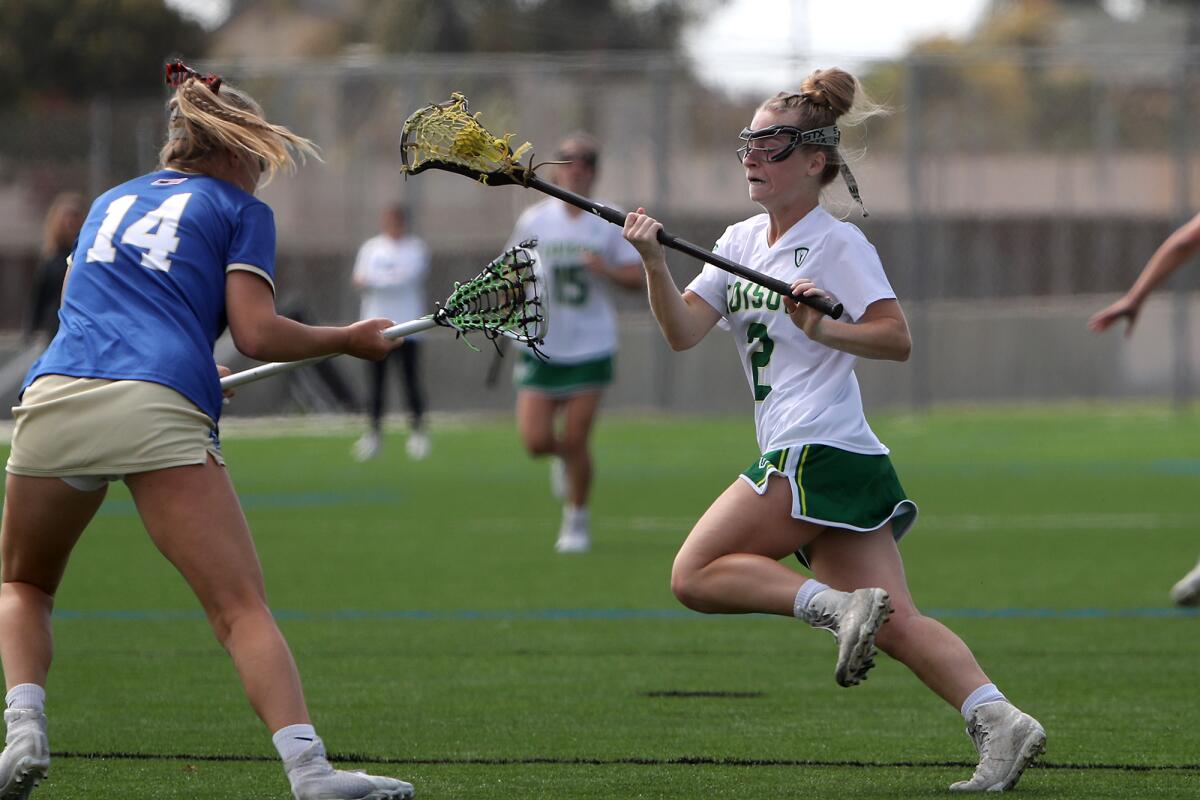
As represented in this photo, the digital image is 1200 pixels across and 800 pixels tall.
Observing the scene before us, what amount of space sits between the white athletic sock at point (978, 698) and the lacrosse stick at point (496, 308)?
4.75 feet

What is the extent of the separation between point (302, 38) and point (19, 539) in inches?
2244

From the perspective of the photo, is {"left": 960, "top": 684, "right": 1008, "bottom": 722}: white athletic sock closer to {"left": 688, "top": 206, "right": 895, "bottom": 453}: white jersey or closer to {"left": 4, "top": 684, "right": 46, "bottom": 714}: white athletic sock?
{"left": 688, "top": 206, "right": 895, "bottom": 453}: white jersey

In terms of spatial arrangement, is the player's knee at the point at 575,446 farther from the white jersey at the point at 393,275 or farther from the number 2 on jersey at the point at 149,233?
the white jersey at the point at 393,275

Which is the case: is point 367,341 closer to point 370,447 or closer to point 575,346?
point 575,346

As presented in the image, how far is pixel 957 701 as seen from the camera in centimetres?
533

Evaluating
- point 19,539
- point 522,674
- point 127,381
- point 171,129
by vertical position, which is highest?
point 171,129

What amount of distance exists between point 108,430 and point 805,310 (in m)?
1.78

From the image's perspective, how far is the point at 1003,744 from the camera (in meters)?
5.22

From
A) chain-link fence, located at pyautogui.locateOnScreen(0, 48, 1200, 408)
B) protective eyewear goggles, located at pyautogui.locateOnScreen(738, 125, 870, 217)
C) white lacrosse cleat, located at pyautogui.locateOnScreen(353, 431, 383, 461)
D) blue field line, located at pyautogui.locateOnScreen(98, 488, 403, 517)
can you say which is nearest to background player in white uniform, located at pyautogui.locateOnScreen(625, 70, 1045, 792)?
protective eyewear goggles, located at pyautogui.locateOnScreen(738, 125, 870, 217)

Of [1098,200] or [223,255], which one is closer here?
[223,255]

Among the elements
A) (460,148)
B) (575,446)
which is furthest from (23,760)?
(575,446)

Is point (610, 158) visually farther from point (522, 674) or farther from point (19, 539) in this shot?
point (19, 539)

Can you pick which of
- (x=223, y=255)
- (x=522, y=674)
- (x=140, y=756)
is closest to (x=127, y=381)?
(x=223, y=255)

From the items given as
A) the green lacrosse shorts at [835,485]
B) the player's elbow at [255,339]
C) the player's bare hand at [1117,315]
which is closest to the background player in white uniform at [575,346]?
the player's bare hand at [1117,315]
